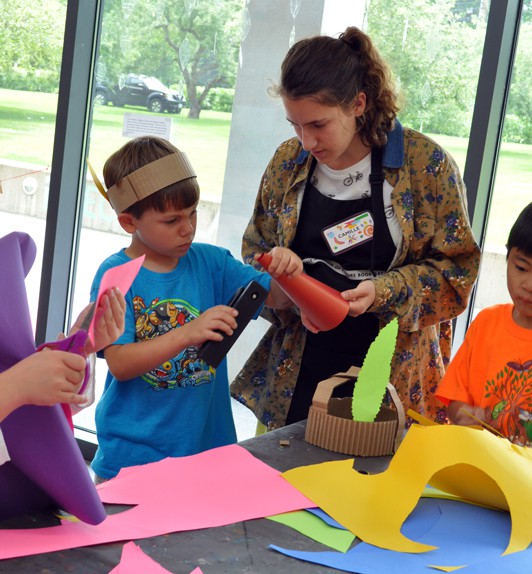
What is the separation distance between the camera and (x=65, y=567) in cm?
89

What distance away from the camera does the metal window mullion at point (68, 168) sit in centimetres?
310

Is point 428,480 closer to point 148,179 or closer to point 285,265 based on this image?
point 285,265

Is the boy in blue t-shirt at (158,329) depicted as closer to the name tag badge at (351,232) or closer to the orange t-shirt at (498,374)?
the name tag badge at (351,232)

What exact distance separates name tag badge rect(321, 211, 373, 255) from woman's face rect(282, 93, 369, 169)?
5.0 inches

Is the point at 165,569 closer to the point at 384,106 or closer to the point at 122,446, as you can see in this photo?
the point at 122,446

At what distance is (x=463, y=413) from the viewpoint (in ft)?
4.90

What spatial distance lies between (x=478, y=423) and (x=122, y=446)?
63 centimetres

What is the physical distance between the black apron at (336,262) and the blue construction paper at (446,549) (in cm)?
55

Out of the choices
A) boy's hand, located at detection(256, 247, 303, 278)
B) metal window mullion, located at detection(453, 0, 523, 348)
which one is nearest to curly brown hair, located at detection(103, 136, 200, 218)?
boy's hand, located at detection(256, 247, 303, 278)

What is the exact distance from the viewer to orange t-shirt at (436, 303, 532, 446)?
1434 millimetres

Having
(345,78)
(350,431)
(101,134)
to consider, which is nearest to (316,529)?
(350,431)

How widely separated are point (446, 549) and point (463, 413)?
489 millimetres

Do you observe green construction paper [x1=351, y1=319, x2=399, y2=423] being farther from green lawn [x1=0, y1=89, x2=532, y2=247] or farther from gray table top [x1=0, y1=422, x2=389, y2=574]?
green lawn [x1=0, y1=89, x2=532, y2=247]

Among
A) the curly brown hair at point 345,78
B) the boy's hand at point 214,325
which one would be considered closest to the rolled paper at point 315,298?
the boy's hand at point 214,325
